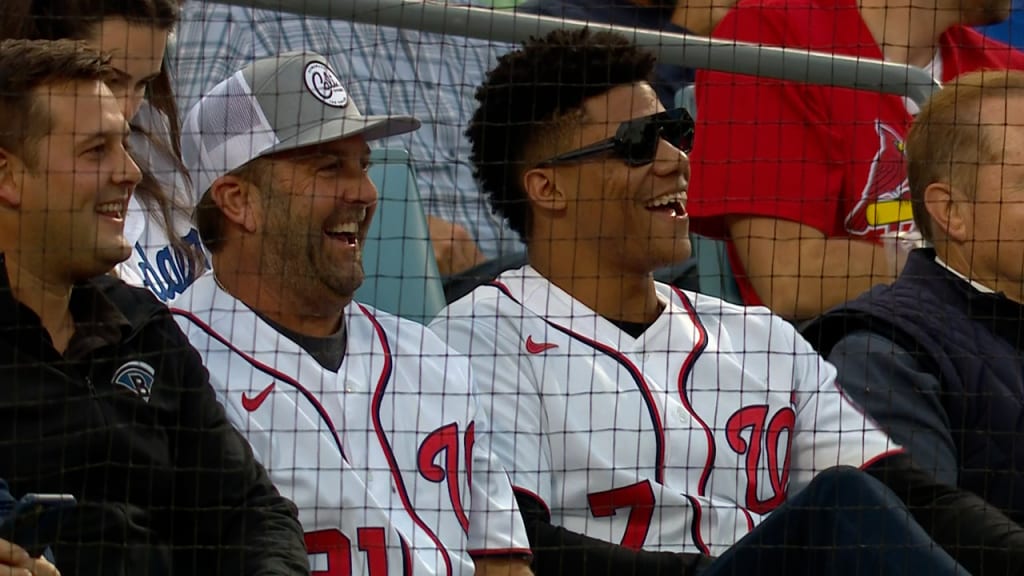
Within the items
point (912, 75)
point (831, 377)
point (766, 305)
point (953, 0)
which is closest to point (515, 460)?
point (831, 377)

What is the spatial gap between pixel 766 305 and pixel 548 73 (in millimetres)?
803

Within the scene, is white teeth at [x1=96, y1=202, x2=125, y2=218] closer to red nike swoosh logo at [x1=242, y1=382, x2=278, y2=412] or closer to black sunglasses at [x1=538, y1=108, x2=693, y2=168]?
red nike swoosh logo at [x1=242, y1=382, x2=278, y2=412]

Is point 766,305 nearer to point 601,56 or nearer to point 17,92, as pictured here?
point 601,56

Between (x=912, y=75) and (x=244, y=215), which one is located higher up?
(x=912, y=75)

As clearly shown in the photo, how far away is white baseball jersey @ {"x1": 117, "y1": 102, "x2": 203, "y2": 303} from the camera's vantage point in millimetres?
4168

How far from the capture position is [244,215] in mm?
3932

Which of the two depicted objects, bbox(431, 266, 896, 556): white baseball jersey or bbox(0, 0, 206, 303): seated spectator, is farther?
bbox(0, 0, 206, 303): seated spectator

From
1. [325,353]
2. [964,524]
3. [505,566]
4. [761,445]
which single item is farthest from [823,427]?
[325,353]

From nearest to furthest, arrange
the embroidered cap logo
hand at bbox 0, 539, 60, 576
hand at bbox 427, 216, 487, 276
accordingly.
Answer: hand at bbox 0, 539, 60, 576, the embroidered cap logo, hand at bbox 427, 216, 487, 276

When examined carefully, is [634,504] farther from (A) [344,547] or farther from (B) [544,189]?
(B) [544,189]

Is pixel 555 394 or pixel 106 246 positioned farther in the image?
pixel 555 394

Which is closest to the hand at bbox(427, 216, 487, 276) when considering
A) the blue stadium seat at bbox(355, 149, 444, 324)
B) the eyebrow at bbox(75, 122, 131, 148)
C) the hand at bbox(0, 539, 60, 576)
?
the blue stadium seat at bbox(355, 149, 444, 324)

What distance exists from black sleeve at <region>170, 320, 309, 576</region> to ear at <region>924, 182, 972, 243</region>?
1429 mm

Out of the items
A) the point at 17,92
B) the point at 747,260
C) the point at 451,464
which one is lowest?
the point at 451,464
